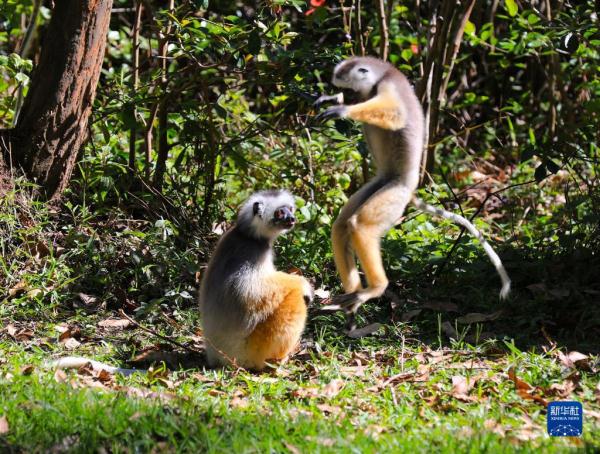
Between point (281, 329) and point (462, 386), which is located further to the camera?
point (281, 329)

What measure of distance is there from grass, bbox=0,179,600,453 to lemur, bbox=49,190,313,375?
0.17 metres

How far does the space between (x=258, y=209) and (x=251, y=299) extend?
68 centimetres

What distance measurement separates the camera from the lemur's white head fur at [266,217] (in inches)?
246

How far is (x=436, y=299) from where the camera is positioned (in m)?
7.82

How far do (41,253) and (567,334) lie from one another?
15.9 feet

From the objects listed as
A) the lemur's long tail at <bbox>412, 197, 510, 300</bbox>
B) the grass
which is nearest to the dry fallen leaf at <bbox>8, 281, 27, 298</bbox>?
the grass

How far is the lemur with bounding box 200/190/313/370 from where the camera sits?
20.2 feet

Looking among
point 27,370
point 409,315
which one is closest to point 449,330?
point 409,315

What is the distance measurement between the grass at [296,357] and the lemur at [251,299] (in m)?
0.17

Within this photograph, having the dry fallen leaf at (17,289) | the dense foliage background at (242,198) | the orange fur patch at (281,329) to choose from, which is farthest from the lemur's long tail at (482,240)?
the dry fallen leaf at (17,289)

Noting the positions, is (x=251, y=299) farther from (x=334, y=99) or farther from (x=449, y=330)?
(x=449, y=330)

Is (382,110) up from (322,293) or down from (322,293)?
up

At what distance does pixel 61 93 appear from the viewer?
26.0 feet

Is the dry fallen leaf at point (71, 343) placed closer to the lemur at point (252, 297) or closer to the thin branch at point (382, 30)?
the lemur at point (252, 297)
